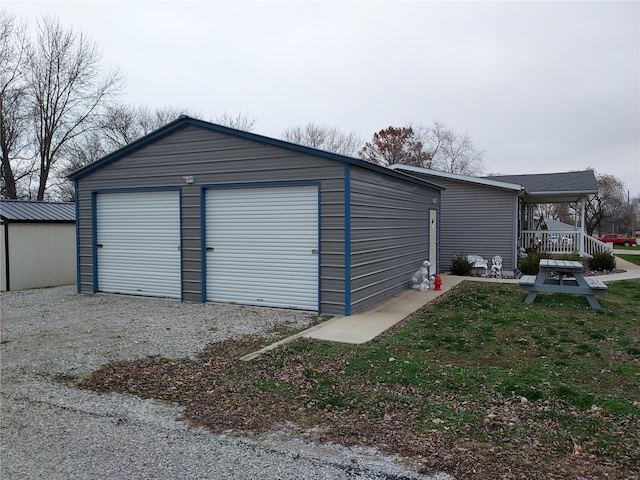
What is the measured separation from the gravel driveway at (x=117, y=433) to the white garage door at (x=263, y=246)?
4.77 feet

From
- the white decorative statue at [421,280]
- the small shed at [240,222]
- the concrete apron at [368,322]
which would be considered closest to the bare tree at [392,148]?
the white decorative statue at [421,280]

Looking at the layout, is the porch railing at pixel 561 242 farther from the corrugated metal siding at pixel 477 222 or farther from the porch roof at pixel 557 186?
the corrugated metal siding at pixel 477 222

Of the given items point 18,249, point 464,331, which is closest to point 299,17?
point 464,331

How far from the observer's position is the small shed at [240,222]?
7.94 meters

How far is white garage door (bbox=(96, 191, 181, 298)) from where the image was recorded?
31.4 ft

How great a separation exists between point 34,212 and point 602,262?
17.0 m

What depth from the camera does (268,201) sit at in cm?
856

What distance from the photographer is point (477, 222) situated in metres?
15.2

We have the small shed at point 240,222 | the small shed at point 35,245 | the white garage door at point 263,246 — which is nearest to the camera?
the small shed at point 240,222

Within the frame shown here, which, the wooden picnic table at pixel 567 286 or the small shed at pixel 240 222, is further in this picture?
the wooden picnic table at pixel 567 286

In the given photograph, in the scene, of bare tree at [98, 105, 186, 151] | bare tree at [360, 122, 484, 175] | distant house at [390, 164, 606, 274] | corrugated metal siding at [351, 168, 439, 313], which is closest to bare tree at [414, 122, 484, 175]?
bare tree at [360, 122, 484, 175]

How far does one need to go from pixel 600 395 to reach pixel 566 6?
29.7 ft

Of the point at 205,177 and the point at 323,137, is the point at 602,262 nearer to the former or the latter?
the point at 205,177

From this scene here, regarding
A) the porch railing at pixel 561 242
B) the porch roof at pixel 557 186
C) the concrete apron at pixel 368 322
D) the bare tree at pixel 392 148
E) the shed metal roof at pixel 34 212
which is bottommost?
the concrete apron at pixel 368 322
